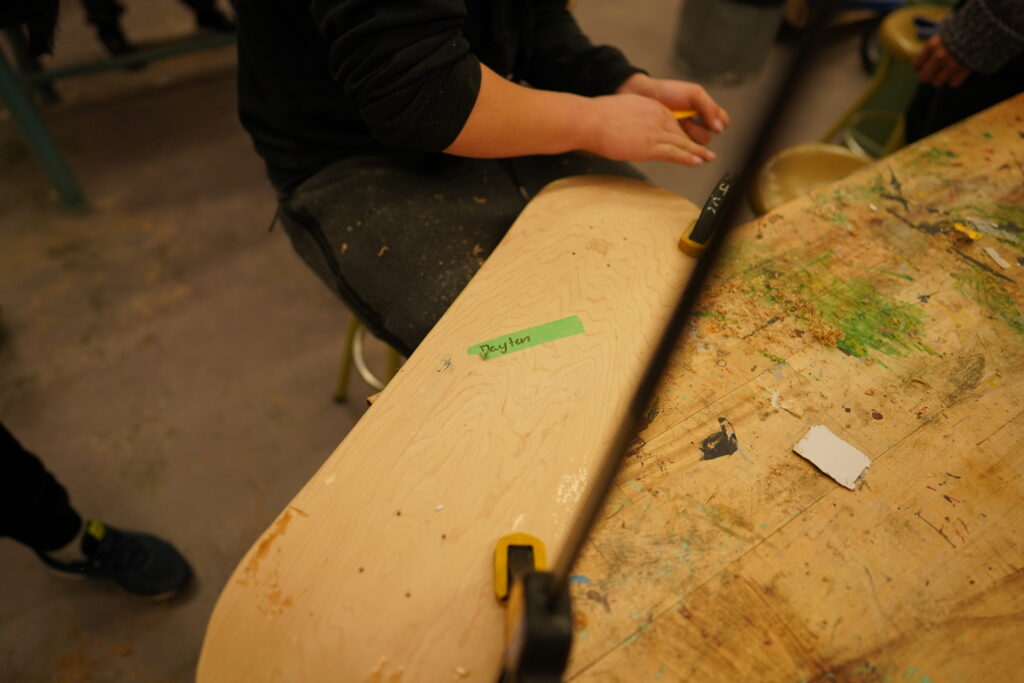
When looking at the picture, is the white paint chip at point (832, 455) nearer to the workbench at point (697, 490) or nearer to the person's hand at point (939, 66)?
the workbench at point (697, 490)

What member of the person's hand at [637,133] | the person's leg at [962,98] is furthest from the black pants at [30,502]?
the person's leg at [962,98]

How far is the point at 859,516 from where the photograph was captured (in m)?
0.50

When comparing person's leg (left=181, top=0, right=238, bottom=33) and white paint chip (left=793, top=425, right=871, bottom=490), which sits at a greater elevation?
white paint chip (left=793, top=425, right=871, bottom=490)

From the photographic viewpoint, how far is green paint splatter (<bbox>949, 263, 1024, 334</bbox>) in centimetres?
67

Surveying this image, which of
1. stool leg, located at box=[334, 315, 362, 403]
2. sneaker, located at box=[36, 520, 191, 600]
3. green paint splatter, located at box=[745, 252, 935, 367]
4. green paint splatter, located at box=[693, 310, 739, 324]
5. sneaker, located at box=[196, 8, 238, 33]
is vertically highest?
green paint splatter, located at box=[745, 252, 935, 367]

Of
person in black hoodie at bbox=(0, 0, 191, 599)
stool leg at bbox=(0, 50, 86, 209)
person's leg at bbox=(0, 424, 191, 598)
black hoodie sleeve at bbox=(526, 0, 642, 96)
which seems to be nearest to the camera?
person in black hoodie at bbox=(0, 0, 191, 599)

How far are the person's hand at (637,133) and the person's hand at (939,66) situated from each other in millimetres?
685

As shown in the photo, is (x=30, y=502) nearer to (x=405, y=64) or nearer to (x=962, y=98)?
(x=405, y=64)

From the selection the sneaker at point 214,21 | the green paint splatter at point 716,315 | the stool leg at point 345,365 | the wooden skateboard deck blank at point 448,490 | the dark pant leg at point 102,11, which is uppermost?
the green paint splatter at point 716,315

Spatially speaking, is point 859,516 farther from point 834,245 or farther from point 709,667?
point 834,245

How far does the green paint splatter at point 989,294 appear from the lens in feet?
2.19

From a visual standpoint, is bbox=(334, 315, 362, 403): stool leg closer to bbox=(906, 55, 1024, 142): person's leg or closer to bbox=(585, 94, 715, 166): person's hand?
bbox=(585, 94, 715, 166): person's hand

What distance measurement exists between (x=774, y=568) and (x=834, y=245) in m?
0.45

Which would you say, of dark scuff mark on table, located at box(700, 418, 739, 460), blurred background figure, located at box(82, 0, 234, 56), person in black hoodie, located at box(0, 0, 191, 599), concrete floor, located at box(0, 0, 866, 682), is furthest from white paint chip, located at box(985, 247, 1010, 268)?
blurred background figure, located at box(82, 0, 234, 56)
